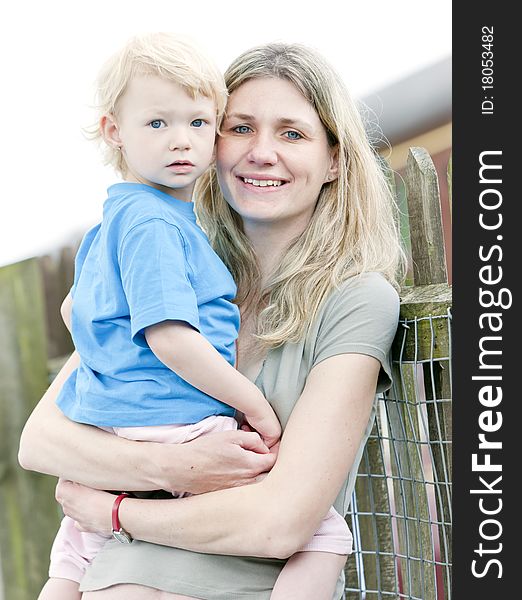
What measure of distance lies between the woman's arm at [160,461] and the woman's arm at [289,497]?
0.03m

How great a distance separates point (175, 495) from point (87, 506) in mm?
162

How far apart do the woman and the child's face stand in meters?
0.21

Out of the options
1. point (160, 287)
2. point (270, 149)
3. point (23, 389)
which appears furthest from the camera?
point (23, 389)

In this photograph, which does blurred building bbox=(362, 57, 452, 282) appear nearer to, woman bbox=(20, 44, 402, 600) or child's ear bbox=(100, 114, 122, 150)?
woman bbox=(20, 44, 402, 600)

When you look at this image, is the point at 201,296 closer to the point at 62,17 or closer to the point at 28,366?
the point at 28,366

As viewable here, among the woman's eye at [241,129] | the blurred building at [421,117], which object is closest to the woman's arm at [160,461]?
the woman's eye at [241,129]

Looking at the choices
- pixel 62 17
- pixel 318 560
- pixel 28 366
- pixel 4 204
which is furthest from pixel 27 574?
pixel 62 17

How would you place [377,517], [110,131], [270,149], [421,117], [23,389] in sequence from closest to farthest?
[110,131] < [270,149] < [377,517] < [421,117] < [23,389]

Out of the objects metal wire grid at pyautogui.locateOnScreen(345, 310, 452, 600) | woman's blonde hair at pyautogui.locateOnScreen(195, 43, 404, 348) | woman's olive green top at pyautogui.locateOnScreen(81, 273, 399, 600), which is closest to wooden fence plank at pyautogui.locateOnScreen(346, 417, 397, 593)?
metal wire grid at pyautogui.locateOnScreen(345, 310, 452, 600)

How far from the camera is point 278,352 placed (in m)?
1.92

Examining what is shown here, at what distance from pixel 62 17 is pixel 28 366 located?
5.54 ft

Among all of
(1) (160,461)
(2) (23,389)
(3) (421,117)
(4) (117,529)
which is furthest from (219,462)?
(2) (23,389)

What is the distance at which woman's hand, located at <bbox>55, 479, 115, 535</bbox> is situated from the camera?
181 centimetres

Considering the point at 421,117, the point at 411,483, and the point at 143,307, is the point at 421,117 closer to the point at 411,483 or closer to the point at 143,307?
the point at 411,483
